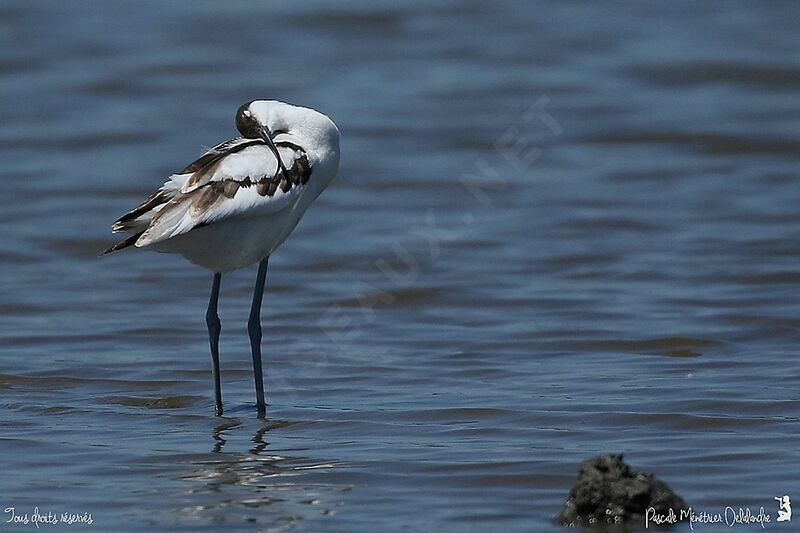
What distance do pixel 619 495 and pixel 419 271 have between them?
21.4 ft

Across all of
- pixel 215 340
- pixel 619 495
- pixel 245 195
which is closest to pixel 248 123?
pixel 245 195

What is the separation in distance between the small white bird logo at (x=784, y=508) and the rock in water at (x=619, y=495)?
446 mm

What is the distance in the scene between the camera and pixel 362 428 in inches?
291

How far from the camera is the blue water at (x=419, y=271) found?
654 cm

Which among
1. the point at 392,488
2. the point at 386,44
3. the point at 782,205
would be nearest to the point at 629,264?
the point at 782,205

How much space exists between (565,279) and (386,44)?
967 cm

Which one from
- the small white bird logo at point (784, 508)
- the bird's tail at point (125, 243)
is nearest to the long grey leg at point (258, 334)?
the bird's tail at point (125, 243)

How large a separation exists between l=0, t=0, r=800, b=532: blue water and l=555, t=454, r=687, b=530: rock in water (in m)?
0.33

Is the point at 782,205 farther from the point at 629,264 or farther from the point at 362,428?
the point at 362,428

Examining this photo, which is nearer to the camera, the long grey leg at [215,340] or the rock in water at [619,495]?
the rock in water at [619,495]

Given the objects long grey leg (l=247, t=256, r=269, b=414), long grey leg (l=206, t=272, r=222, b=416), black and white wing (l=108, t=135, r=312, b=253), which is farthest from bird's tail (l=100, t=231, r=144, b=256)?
long grey leg (l=247, t=256, r=269, b=414)

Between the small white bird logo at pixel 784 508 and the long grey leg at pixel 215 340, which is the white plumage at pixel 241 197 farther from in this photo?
the small white bird logo at pixel 784 508

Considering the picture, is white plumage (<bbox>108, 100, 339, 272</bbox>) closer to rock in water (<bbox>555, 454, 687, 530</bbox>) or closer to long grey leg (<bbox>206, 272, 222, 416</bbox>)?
long grey leg (<bbox>206, 272, 222, 416</bbox>)

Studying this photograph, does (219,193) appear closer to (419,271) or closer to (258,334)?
(258,334)
